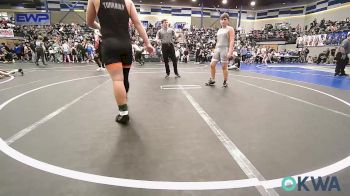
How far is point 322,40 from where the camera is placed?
1902 cm

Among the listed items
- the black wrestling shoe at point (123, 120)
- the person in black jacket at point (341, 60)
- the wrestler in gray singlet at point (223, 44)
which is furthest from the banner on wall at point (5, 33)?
the person in black jacket at point (341, 60)

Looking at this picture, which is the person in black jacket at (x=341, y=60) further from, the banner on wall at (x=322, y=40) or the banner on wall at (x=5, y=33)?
the banner on wall at (x=5, y=33)

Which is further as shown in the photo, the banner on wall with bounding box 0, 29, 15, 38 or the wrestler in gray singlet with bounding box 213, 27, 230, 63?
the banner on wall with bounding box 0, 29, 15, 38

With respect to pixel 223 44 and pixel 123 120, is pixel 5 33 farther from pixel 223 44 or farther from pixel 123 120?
pixel 123 120

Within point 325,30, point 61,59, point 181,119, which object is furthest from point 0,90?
point 325,30

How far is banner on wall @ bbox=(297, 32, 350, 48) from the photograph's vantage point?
17.2 metres

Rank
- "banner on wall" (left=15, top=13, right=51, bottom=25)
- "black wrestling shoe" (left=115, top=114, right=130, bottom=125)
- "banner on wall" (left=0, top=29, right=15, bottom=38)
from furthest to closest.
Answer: "banner on wall" (left=15, top=13, right=51, bottom=25), "banner on wall" (left=0, top=29, right=15, bottom=38), "black wrestling shoe" (left=115, top=114, right=130, bottom=125)

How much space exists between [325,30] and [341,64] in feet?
45.4

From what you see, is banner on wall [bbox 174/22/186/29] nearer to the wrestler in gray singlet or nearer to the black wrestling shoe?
the wrestler in gray singlet

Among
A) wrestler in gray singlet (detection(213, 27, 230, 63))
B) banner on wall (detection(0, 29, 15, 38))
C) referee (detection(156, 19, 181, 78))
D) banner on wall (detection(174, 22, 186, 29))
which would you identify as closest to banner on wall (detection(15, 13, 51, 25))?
banner on wall (detection(0, 29, 15, 38))

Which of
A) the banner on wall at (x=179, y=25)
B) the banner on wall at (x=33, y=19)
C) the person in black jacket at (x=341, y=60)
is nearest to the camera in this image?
the person in black jacket at (x=341, y=60)

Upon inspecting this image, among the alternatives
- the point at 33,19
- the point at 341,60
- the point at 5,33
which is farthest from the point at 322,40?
the point at 5,33

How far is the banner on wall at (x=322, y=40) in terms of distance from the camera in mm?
17172

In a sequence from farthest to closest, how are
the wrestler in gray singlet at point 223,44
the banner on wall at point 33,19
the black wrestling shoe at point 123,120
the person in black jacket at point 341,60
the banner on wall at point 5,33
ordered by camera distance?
the banner on wall at point 33,19 < the banner on wall at point 5,33 < the person in black jacket at point 341,60 < the wrestler in gray singlet at point 223,44 < the black wrestling shoe at point 123,120
